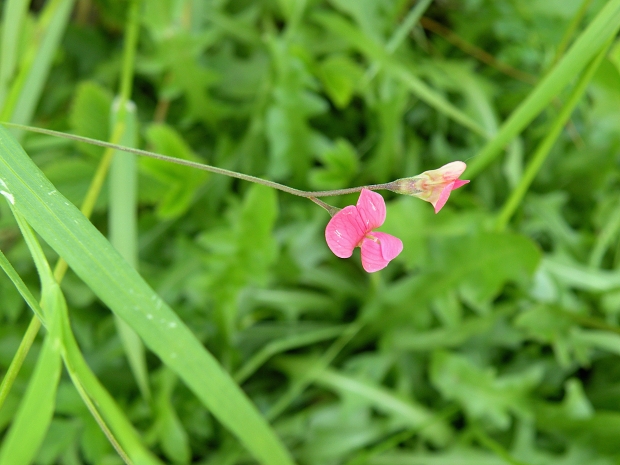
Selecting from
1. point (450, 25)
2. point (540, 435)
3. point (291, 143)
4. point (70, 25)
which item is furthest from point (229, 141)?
point (540, 435)

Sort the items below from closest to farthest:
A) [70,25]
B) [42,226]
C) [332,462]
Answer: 1. [42,226]
2. [332,462]
3. [70,25]

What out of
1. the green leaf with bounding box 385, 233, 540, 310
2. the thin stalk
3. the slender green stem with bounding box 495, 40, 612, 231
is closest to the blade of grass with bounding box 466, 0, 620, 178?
the slender green stem with bounding box 495, 40, 612, 231

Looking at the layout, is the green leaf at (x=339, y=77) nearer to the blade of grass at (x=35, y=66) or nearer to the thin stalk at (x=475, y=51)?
the thin stalk at (x=475, y=51)

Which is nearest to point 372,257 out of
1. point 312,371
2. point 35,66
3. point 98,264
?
point 98,264

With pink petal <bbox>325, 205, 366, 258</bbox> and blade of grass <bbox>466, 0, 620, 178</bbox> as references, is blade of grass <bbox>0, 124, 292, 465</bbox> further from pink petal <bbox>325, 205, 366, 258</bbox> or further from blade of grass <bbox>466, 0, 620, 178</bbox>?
blade of grass <bbox>466, 0, 620, 178</bbox>

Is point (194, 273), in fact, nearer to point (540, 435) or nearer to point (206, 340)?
point (206, 340)

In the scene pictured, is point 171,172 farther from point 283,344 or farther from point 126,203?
point 283,344
